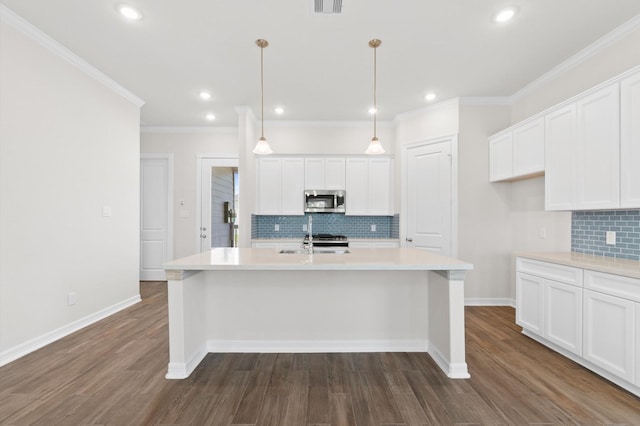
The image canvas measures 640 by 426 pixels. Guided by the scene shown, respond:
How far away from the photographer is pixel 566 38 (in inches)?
109

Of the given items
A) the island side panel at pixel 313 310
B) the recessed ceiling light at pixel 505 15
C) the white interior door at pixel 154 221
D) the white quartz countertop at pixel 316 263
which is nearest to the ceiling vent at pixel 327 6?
the recessed ceiling light at pixel 505 15

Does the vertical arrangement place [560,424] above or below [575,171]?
below

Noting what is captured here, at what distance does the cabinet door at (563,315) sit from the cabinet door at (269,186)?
378 centimetres

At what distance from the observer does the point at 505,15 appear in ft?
8.03

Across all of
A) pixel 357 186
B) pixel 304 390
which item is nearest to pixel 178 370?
pixel 304 390

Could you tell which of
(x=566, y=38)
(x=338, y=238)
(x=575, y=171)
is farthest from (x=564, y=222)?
(x=338, y=238)

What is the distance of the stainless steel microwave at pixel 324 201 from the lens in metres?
5.07

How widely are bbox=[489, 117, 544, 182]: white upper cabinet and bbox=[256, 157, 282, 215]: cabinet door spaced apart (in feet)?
10.5

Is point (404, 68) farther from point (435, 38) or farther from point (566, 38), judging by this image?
point (566, 38)

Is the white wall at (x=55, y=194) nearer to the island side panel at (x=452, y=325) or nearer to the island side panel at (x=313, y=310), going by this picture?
the island side panel at (x=313, y=310)

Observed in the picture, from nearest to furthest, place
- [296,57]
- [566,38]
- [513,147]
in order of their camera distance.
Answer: [566,38], [296,57], [513,147]

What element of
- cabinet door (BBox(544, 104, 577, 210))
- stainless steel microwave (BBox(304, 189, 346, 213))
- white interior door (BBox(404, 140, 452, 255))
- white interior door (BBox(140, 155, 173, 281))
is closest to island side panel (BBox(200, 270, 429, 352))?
cabinet door (BBox(544, 104, 577, 210))

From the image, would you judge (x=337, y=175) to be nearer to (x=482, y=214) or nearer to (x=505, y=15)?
(x=482, y=214)

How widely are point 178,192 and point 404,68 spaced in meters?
4.30
